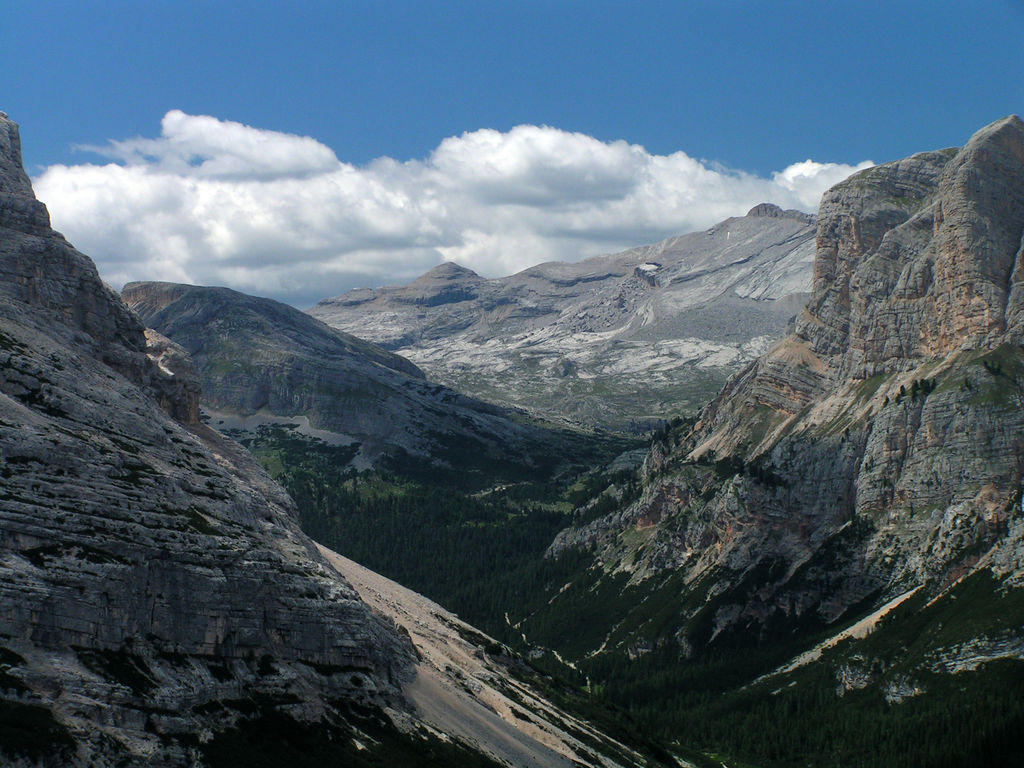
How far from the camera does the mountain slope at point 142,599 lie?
66.0 meters

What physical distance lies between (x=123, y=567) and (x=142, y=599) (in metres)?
2.89

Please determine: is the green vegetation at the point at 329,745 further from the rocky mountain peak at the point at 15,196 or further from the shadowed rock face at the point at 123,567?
the rocky mountain peak at the point at 15,196

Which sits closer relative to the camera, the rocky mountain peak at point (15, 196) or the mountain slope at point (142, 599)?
the mountain slope at point (142, 599)

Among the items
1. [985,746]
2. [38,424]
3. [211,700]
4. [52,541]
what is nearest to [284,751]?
[211,700]

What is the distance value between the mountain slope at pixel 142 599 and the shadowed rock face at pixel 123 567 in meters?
0.15

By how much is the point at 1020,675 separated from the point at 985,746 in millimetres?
17063

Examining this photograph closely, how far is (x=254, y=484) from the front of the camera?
11662 centimetres

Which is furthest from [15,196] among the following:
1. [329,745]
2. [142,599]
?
[329,745]

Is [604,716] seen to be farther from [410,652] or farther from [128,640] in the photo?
[128,640]

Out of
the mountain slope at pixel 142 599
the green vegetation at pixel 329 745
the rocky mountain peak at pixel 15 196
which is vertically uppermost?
the rocky mountain peak at pixel 15 196

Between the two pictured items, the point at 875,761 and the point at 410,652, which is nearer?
the point at 410,652

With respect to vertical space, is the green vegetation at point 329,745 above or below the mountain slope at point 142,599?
below

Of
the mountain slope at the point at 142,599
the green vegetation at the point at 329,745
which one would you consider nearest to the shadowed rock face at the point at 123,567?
the mountain slope at the point at 142,599

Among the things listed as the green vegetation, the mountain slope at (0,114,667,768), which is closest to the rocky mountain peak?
the mountain slope at (0,114,667,768)
